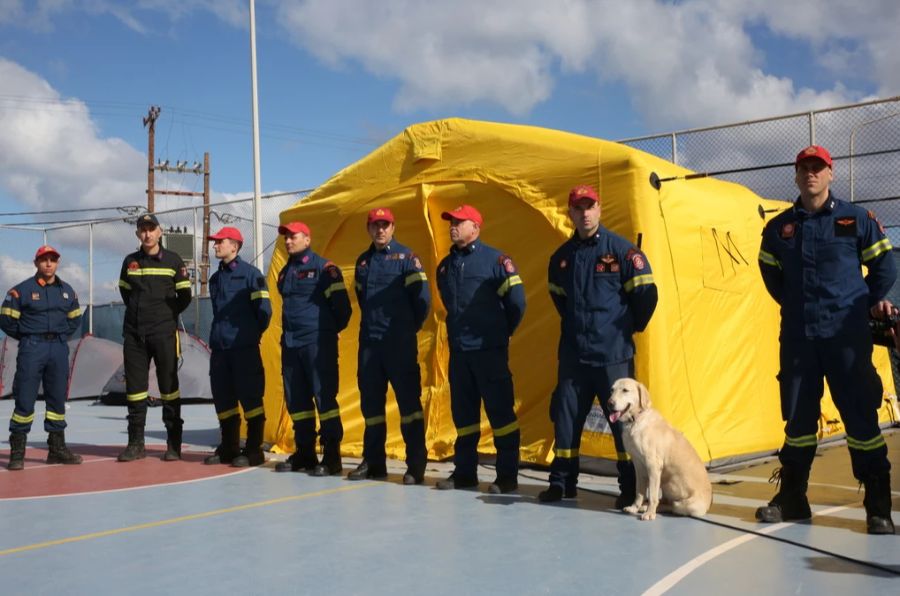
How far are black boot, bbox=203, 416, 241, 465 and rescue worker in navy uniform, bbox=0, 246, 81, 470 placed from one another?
1.37 m

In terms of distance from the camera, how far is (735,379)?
24.4ft

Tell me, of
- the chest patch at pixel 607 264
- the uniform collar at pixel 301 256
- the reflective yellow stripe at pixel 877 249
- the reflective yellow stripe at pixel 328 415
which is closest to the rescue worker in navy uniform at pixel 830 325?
the reflective yellow stripe at pixel 877 249

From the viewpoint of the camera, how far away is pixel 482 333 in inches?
240

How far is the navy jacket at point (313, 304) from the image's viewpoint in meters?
7.06

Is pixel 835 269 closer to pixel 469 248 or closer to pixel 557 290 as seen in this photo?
pixel 557 290

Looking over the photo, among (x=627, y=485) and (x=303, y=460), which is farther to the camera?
(x=303, y=460)

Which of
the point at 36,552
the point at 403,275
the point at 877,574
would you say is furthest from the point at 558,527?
the point at 36,552

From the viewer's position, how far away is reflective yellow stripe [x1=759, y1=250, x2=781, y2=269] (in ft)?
16.6

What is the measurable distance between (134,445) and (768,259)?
Answer: 6143 mm

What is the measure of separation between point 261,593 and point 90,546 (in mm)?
1517

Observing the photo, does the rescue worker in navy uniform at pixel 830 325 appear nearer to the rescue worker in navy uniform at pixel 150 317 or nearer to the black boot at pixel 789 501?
the black boot at pixel 789 501

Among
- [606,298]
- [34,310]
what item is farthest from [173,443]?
[606,298]

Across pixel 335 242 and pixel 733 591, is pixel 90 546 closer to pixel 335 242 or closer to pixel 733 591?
pixel 733 591

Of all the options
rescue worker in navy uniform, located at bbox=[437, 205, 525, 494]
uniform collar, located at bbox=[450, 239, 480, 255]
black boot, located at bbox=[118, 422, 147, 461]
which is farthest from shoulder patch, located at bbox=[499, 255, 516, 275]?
Answer: black boot, located at bbox=[118, 422, 147, 461]
